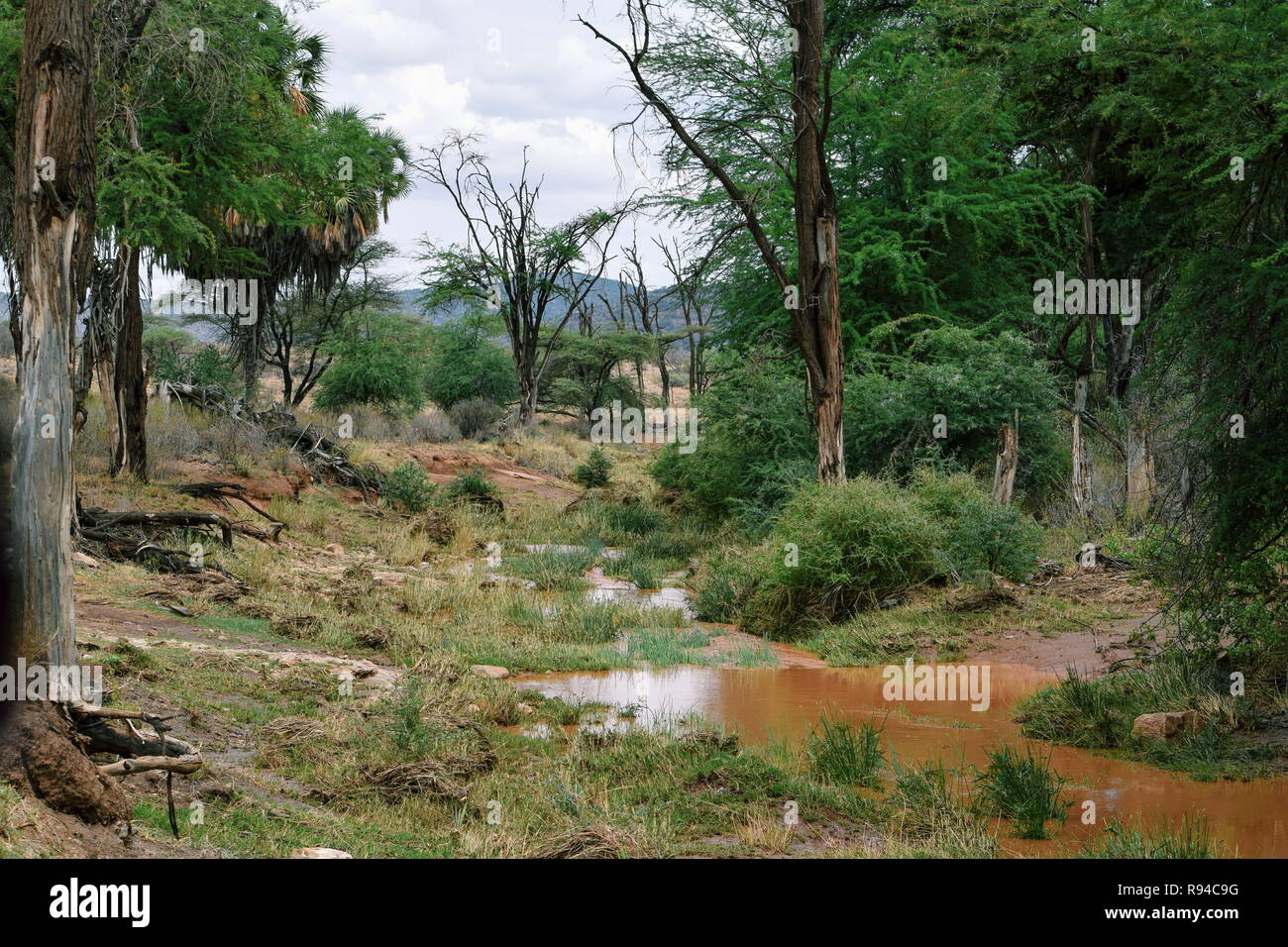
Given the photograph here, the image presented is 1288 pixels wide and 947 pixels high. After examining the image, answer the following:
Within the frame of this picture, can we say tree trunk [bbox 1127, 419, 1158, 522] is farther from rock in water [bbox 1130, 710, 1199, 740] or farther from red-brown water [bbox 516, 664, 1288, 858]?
rock in water [bbox 1130, 710, 1199, 740]

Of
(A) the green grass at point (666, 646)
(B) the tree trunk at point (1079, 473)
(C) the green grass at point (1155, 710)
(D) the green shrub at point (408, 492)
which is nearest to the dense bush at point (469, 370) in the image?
(D) the green shrub at point (408, 492)

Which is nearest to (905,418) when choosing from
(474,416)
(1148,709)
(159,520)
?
(1148,709)

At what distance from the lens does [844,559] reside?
1177cm

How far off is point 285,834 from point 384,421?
2609 centimetres

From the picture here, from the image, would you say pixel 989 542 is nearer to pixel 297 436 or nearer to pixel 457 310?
pixel 297 436

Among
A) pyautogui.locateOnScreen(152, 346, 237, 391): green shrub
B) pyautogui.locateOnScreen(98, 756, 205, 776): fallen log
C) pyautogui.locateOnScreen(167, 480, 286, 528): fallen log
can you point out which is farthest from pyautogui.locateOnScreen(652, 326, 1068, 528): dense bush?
pyautogui.locateOnScreen(152, 346, 237, 391): green shrub

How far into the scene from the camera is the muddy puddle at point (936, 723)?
5910 mm

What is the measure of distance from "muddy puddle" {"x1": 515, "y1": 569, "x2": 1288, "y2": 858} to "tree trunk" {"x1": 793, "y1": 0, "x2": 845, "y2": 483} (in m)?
3.84

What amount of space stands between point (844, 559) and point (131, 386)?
1036 cm

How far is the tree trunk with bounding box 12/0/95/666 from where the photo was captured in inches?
184

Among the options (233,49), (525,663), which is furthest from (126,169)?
(525,663)

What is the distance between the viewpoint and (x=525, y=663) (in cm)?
995
